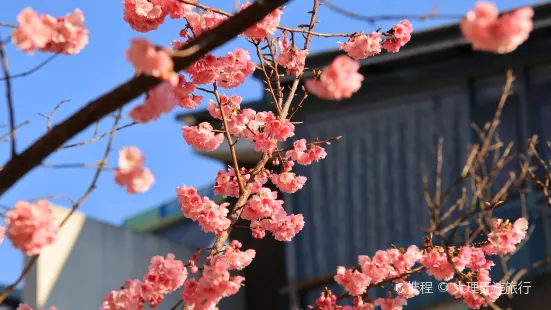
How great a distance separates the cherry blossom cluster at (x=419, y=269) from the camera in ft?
12.2

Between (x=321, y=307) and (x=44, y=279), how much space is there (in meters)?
4.81

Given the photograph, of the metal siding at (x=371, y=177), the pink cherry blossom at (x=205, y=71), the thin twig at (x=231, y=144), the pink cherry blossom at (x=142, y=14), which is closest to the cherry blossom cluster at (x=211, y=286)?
the thin twig at (x=231, y=144)

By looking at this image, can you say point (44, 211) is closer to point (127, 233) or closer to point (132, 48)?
point (132, 48)

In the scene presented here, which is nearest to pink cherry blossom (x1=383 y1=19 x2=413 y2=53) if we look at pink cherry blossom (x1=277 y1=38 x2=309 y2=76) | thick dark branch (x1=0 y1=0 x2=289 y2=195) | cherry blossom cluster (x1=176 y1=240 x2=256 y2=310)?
pink cherry blossom (x1=277 y1=38 x2=309 y2=76)

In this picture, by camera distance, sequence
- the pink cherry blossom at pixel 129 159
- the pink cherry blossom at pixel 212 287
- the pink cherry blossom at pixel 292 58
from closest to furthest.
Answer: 1. the pink cherry blossom at pixel 129 159
2. the pink cherry blossom at pixel 212 287
3. the pink cherry blossom at pixel 292 58

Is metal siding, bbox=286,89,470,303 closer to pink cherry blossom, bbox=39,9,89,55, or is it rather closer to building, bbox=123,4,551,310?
building, bbox=123,4,551,310

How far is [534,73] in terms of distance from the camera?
7.57 metres

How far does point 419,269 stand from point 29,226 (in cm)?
205

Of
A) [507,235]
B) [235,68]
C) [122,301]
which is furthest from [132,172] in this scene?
[507,235]

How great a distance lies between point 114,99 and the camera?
90.5 inches

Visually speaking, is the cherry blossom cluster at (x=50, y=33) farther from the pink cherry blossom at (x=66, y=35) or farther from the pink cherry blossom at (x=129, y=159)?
the pink cherry blossom at (x=129, y=159)

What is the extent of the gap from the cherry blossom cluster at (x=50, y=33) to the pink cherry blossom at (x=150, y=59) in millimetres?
492

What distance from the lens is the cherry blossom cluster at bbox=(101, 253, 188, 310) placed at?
335 cm

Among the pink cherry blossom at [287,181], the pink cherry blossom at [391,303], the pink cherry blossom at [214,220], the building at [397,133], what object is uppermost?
→ the building at [397,133]
